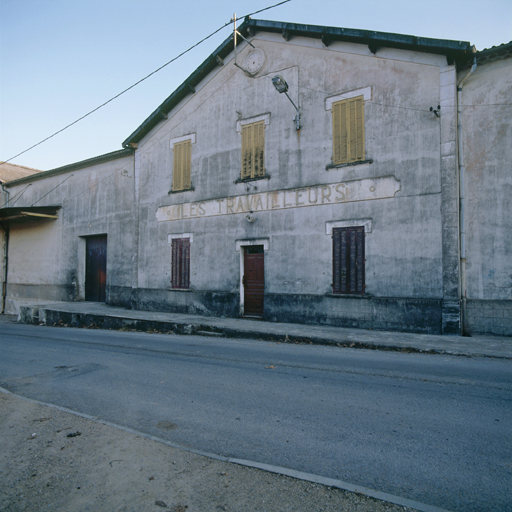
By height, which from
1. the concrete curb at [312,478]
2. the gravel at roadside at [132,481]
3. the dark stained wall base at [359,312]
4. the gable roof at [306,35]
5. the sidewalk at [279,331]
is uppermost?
the gable roof at [306,35]

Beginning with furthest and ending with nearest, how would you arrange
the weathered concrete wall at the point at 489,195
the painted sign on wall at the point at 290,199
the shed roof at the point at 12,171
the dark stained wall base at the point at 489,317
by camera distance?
the shed roof at the point at 12,171 → the painted sign on wall at the point at 290,199 → the weathered concrete wall at the point at 489,195 → the dark stained wall base at the point at 489,317

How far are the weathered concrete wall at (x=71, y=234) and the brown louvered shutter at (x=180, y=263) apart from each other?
100 inches

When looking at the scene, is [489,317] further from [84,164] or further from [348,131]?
[84,164]

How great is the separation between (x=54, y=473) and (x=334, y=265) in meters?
9.28

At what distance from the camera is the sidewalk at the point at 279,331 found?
8.32m

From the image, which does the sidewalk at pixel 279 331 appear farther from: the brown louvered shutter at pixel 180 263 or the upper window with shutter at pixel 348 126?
the upper window with shutter at pixel 348 126

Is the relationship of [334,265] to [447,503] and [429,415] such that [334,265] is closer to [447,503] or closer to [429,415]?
[429,415]

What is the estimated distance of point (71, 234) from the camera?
1956cm

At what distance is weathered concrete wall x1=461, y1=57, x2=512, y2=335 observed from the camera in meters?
9.61

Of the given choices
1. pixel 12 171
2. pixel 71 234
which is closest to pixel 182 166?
pixel 71 234

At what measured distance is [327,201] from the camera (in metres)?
11.7

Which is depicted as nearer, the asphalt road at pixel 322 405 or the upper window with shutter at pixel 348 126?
the asphalt road at pixel 322 405

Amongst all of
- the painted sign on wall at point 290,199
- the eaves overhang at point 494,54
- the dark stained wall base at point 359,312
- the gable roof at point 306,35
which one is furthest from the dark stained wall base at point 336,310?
the gable roof at point 306,35

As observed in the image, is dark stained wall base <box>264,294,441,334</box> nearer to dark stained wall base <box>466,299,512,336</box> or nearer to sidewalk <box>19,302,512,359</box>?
sidewalk <box>19,302,512,359</box>
